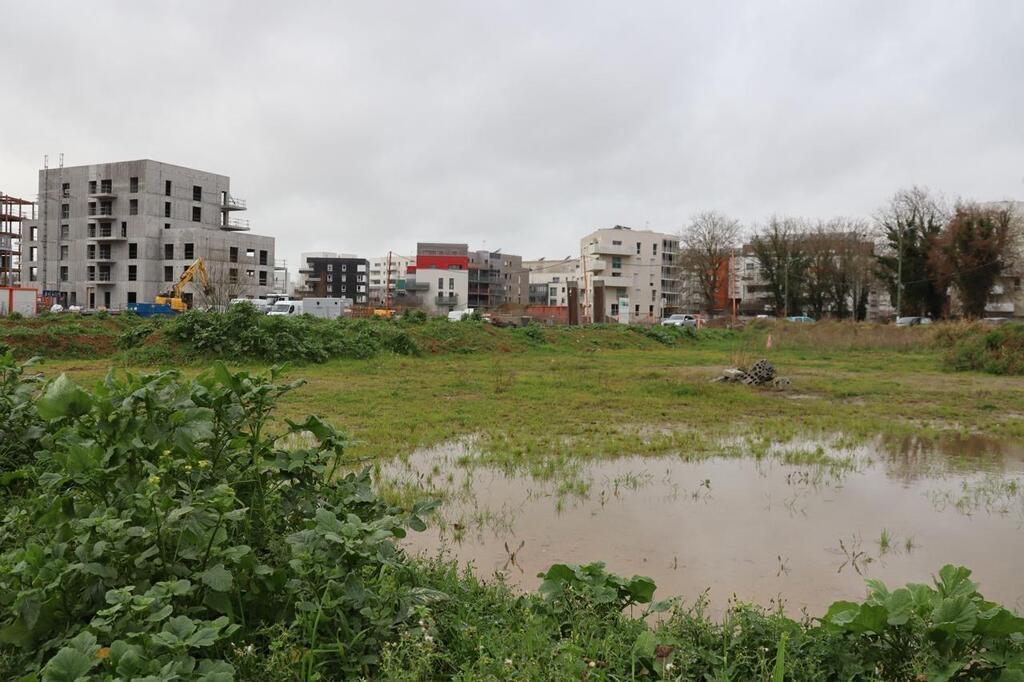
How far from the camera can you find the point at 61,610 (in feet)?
8.75

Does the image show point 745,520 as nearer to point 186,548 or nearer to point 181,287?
point 186,548

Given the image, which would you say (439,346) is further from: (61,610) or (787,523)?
(61,610)

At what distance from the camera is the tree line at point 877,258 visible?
5588 cm

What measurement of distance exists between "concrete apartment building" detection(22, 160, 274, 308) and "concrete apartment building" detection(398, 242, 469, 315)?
114 ft

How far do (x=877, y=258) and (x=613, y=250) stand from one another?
46.2m

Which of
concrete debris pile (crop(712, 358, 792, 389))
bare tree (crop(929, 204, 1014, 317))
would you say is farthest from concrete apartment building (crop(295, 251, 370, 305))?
concrete debris pile (crop(712, 358, 792, 389))

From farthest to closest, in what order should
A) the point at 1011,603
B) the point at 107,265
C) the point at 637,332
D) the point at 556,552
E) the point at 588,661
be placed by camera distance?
the point at 107,265, the point at 637,332, the point at 556,552, the point at 1011,603, the point at 588,661

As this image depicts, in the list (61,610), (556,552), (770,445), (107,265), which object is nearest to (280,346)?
(770,445)

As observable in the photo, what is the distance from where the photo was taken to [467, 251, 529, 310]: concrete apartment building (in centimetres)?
13212

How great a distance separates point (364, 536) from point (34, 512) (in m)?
1.65

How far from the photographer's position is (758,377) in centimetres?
1802

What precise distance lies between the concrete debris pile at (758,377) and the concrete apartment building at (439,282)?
88623 mm

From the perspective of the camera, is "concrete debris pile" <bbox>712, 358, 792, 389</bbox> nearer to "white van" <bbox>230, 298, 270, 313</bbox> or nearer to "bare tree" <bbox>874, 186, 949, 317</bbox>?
"white van" <bbox>230, 298, 270, 313</bbox>

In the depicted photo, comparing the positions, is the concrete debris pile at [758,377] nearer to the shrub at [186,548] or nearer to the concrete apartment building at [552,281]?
the shrub at [186,548]
